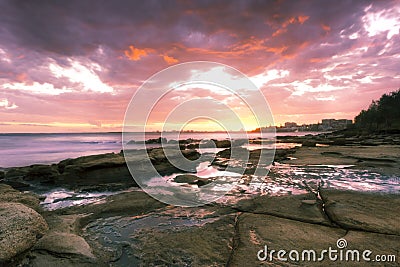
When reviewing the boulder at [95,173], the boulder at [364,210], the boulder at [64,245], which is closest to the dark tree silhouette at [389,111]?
the boulder at [364,210]

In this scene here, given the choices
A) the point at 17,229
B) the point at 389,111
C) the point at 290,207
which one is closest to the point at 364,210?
the point at 290,207

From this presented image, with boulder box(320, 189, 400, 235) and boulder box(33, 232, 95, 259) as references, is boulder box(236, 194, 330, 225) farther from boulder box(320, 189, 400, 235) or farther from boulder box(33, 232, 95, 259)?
boulder box(33, 232, 95, 259)

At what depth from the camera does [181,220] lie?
518cm

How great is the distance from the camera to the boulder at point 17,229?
351 cm

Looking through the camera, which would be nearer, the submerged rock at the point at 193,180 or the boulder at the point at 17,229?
the boulder at the point at 17,229

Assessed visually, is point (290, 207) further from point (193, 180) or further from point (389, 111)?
point (389, 111)

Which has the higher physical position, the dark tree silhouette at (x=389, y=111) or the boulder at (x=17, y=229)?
the dark tree silhouette at (x=389, y=111)
